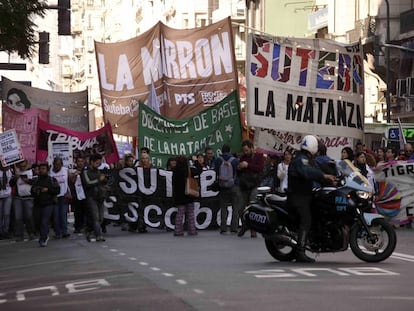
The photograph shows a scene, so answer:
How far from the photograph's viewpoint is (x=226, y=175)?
2233 cm

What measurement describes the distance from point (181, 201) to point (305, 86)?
3.65 metres

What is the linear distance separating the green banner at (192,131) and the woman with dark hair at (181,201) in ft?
9.69

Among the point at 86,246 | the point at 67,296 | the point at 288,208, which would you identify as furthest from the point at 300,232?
the point at 86,246

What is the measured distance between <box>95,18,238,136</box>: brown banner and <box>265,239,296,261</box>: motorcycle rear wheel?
1609 cm

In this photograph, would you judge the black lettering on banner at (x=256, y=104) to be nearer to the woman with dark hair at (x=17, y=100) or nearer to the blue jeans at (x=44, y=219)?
the blue jeans at (x=44, y=219)

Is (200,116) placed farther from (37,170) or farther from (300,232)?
(300,232)

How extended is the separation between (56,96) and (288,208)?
71.7ft

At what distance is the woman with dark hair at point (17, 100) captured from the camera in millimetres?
33656

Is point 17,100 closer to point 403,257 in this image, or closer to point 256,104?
point 256,104

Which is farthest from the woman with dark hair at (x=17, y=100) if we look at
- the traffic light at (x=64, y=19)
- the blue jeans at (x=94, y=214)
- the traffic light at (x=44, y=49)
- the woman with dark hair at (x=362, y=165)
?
the woman with dark hair at (x=362, y=165)

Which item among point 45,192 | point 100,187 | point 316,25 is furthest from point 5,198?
point 316,25

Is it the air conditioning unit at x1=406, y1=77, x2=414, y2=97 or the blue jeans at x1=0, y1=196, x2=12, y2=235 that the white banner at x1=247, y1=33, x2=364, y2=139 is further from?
the air conditioning unit at x1=406, y1=77, x2=414, y2=97

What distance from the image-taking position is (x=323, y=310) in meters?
9.83

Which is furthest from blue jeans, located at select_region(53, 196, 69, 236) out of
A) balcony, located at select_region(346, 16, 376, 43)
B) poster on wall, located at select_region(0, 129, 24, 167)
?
balcony, located at select_region(346, 16, 376, 43)
